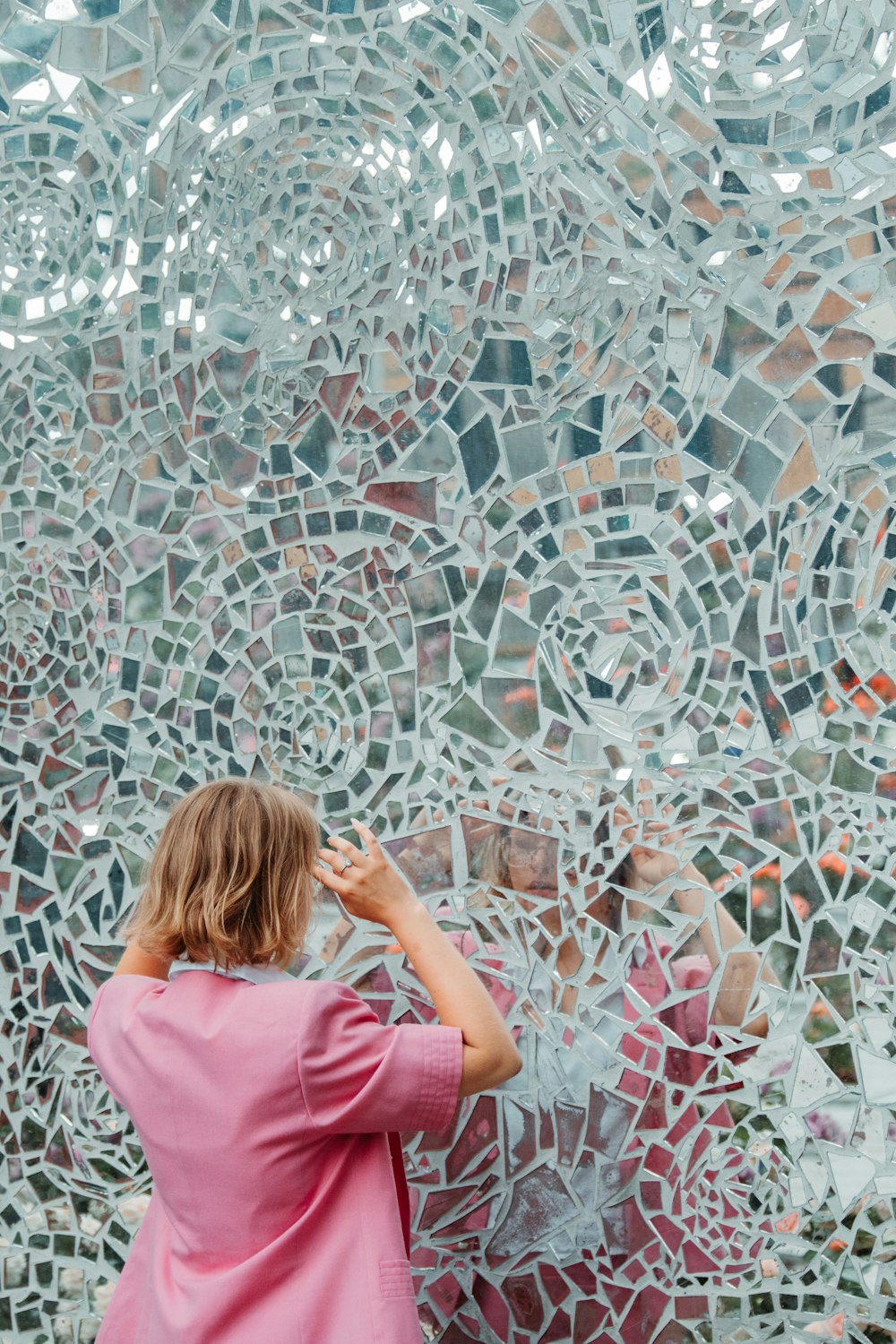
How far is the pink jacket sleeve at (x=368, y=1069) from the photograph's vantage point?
1.00 metres

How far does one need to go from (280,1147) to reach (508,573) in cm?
66

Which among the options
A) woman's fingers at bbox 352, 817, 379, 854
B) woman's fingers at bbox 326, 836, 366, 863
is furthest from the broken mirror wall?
woman's fingers at bbox 326, 836, 366, 863

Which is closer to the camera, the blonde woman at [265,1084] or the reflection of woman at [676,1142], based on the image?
the blonde woman at [265,1084]

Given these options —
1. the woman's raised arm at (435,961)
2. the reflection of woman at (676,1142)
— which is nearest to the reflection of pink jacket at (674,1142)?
the reflection of woman at (676,1142)

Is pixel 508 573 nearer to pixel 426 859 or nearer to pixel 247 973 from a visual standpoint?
pixel 426 859

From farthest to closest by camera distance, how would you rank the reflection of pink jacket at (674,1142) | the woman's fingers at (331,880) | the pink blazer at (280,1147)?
the reflection of pink jacket at (674,1142) < the woman's fingers at (331,880) < the pink blazer at (280,1147)

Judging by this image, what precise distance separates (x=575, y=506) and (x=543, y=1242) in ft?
2.56

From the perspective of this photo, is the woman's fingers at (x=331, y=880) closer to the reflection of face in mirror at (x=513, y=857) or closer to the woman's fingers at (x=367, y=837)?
the woman's fingers at (x=367, y=837)

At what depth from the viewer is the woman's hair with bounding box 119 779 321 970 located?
3.47 ft

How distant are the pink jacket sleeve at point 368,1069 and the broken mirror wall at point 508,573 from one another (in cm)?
34

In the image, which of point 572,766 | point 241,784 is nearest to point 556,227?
point 572,766

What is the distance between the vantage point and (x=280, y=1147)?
3.31 ft

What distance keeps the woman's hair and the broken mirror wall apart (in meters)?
0.34

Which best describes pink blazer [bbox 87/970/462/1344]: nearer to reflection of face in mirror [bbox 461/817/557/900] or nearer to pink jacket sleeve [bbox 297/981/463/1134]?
pink jacket sleeve [bbox 297/981/463/1134]
